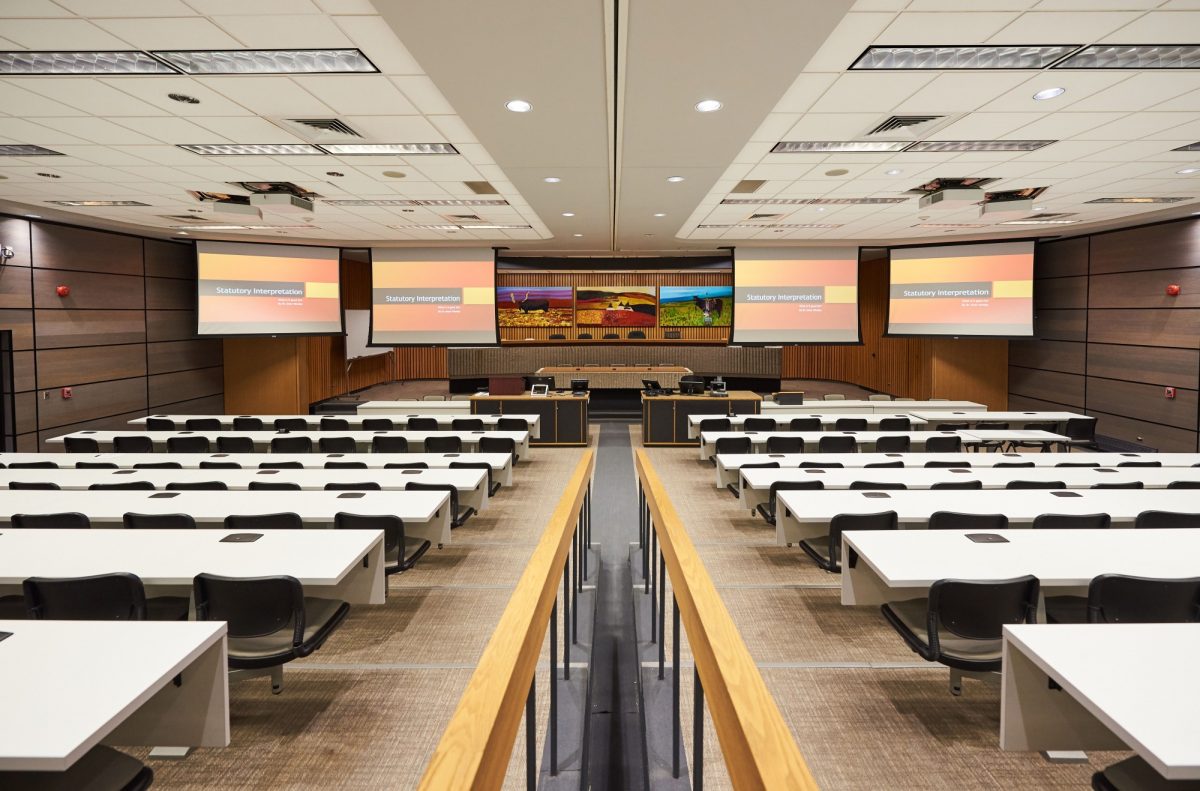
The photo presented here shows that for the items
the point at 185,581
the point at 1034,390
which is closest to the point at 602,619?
the point at 185,581

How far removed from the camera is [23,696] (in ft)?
5.66

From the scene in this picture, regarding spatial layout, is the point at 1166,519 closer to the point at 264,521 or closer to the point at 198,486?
the point at 264,521

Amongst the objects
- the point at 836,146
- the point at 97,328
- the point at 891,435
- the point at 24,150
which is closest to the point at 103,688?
the point at 836,146

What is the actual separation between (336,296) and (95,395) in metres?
4.02

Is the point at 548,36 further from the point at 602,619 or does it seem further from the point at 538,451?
the point at 538,451

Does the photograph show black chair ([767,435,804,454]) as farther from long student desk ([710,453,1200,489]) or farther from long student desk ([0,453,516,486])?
long student desk ([0,453,516,486])

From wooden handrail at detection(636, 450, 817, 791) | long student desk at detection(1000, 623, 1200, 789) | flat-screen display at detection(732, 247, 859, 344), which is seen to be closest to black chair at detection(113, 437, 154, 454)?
wooden handrail at detection(636, 450, 817, 791)

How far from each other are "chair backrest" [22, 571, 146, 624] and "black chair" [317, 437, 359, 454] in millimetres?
4284

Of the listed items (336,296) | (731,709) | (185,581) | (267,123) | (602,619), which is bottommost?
(602,619)

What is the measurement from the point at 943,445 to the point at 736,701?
22.6 feet

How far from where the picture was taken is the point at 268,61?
4.02 meters

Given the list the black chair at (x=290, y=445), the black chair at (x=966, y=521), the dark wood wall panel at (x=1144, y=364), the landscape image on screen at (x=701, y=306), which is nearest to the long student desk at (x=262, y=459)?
the black chair at (x=290, y=445)

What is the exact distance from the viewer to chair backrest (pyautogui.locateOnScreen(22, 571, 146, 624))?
9.02 ft

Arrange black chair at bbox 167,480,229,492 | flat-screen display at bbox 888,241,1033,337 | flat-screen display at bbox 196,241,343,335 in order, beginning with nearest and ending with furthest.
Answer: black chair at bbox 167,480,229,492
flat-screen display at bbox 196,241,343,335
flat-screen display at bbox 888,241,1033,337
